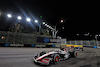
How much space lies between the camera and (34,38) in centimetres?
1625

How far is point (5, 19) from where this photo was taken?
72.3 ft

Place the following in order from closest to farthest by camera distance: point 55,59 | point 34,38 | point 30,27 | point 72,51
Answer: point 55,59 → point 72,51 → point 34,38 → point 30,27

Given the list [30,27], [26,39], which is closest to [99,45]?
[26,39]

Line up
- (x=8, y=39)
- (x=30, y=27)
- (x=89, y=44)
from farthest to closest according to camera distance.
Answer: (x=30, y=27) → (x=89, y=44) → (x=8, y=39)

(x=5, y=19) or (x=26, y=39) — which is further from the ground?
(x=5, y=19)

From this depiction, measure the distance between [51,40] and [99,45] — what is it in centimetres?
1426

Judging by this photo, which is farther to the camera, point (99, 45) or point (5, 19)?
point (5, 19)

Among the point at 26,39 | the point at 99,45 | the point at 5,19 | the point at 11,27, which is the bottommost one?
the point at 99,45

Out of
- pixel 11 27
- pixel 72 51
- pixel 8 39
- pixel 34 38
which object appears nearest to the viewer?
pixel 72 51

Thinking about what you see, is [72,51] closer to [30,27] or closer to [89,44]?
[89,44]

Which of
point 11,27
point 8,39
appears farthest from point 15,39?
point 11,27

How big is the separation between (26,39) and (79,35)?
44.5 metres

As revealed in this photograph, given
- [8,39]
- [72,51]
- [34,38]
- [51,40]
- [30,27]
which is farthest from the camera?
[30,27]

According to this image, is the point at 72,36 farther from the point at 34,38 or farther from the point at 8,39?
the point at 8,39
